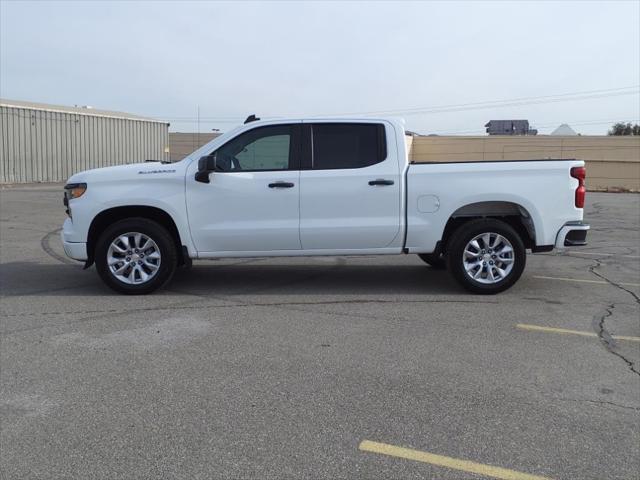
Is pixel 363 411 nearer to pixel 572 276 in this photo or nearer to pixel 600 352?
pixel 600 352

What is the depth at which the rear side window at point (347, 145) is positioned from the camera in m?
7.25

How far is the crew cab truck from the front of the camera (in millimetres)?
7125

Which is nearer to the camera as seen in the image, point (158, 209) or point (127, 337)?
point (127, 337)

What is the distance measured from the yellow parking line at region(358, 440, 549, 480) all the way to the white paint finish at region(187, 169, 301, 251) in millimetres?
3904

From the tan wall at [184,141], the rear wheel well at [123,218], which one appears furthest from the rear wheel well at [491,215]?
the tan wall at [184,141]

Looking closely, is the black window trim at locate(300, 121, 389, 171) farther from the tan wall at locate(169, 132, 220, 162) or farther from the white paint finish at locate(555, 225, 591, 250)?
the tan wall at locate(169, 132, 220, 162)

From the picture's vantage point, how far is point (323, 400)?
4.18 meters

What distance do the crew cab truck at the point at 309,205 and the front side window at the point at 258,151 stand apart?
0.01 metres

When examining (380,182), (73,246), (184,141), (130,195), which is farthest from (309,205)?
(184,141)

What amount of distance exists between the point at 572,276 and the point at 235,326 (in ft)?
16.9

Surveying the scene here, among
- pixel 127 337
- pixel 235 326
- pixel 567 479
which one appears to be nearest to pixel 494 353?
pixel 567 479

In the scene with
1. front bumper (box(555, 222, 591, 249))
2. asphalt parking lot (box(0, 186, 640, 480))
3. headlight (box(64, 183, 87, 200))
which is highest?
headlight (box(64, 183, 87, 200))

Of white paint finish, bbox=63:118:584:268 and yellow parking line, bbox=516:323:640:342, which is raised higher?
white paint finish, bbox=63:118:584:268

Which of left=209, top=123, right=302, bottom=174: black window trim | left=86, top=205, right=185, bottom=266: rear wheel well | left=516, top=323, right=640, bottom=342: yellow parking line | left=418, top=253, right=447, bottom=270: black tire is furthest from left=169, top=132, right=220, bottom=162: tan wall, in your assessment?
left=516, top=323, right=640, bottom=342: yellow parking line
